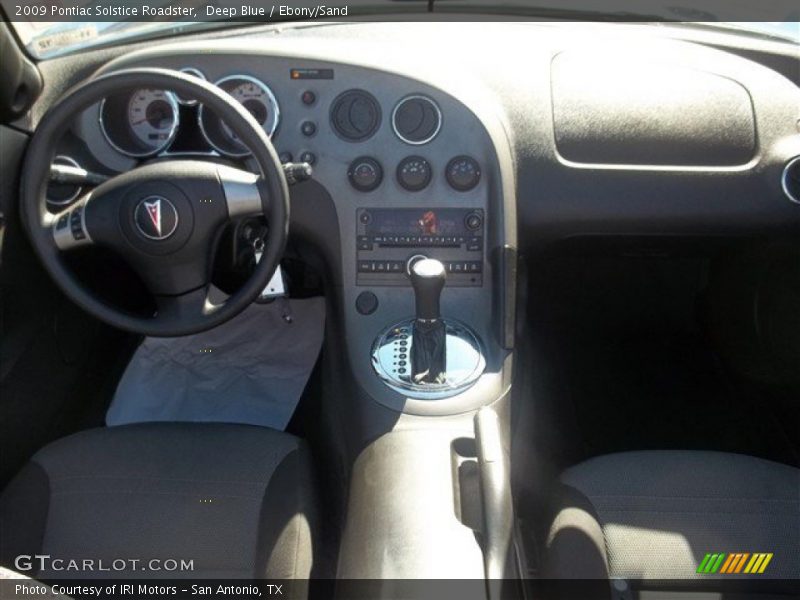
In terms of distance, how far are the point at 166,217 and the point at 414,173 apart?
51cm

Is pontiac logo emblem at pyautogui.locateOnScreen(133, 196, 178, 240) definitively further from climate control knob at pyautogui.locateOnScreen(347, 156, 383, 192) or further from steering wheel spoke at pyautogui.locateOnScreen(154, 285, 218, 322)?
climate control knob at pyautogui.locateOnScreen(347, 156, 383, 192)

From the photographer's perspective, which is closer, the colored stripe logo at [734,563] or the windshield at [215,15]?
the colored stripe logo at [734,563]

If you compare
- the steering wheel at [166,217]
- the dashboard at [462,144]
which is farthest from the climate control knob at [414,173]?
the steering wheel at [166,217]

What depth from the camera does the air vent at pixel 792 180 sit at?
5.64 ft

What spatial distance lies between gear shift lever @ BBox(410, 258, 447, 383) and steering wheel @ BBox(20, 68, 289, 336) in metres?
0.28

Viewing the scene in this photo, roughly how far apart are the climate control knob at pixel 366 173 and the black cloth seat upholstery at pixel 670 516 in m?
0.70

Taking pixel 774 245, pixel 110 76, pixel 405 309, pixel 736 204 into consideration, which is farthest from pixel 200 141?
pixel 774 245

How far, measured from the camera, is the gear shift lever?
150 centimetres

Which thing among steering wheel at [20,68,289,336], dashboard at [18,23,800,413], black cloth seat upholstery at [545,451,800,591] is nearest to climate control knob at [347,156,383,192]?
dashboard at [18,23,800,413]

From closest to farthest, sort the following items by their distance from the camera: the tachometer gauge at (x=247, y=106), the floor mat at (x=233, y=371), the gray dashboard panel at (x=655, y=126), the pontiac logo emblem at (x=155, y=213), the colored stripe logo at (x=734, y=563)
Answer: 1. the colored stripe logo at (x=734, y=563)
2. the pontiac logo emblem at (x=155, y=213)
3. the tachometer gauge at (x=247, y=106)
4. the gray dashboard panel at (x=655, y=126)
5. the floor mat at (x=233, y=371)

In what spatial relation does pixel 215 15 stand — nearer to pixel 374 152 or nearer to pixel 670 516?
pixel 374 152

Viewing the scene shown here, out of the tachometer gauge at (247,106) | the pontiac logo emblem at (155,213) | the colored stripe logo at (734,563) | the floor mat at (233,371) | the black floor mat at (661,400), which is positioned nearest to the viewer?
the colored stripe logo at (734,563)

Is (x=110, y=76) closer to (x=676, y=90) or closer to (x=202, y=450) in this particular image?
(x=202, y=450)

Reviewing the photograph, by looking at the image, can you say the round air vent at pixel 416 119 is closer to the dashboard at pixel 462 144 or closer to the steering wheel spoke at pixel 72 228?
the dashboard at pixel 462 144
